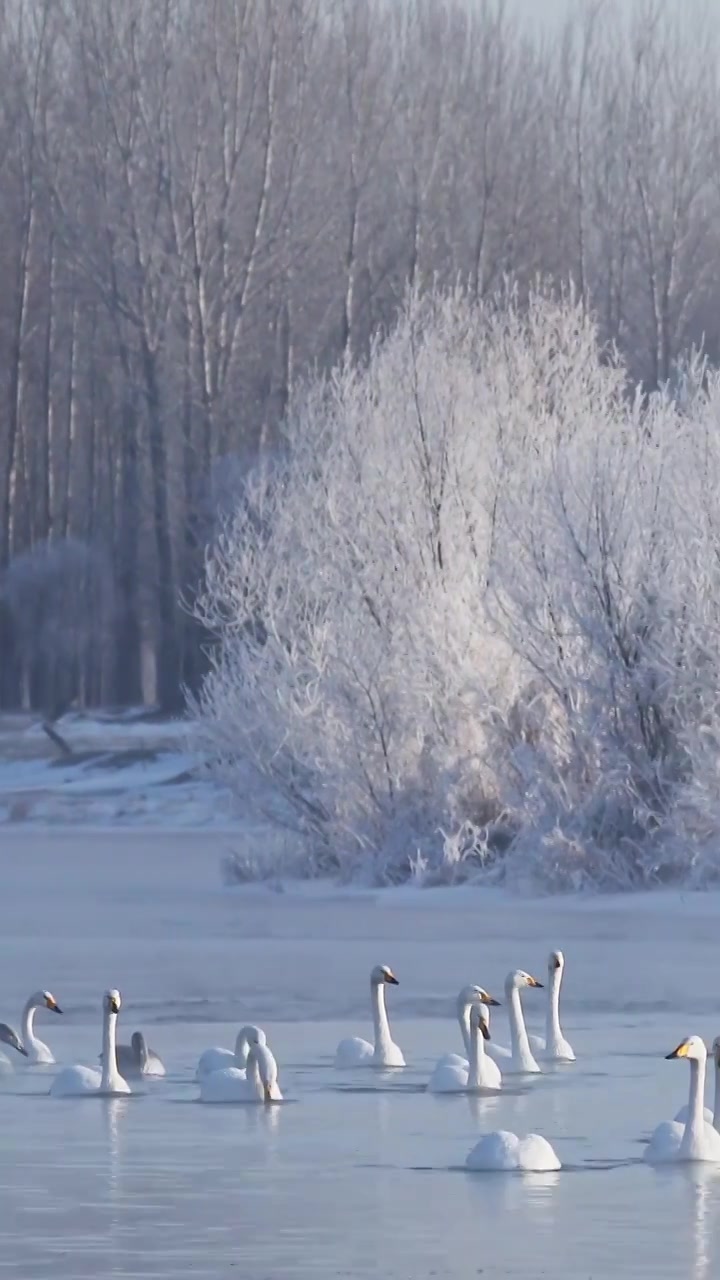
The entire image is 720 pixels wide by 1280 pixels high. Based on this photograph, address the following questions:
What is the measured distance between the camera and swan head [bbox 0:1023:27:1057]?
1365 centimetres

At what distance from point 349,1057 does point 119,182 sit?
32.0 meters

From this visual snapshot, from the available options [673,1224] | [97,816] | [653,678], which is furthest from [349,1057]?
[97,816]

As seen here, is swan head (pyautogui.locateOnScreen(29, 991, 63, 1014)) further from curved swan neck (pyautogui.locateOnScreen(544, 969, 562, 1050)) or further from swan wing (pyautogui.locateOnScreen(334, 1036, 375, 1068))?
curved swan neck (pyautogui.locateOnScreen(544, 969, 562, 1050))

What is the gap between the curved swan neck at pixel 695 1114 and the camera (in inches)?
413

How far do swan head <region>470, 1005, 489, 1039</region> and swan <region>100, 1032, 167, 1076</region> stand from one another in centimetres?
145

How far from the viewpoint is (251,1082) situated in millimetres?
12023

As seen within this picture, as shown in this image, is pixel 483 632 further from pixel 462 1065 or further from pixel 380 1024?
pixel 462 1065

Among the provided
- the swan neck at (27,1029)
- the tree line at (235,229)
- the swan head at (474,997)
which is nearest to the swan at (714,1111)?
the swan head at (474,997)

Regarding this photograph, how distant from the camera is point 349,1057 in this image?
43.2 ft

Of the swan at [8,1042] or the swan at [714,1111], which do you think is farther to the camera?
the swan at [8,1042]

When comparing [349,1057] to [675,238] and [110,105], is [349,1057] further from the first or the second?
[675,238]

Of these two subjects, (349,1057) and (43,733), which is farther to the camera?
(43,733)

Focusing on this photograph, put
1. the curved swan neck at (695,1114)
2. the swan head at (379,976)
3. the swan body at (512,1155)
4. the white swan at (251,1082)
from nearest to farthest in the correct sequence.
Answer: the swan body at (512,1155) < the curved swan neck at (695,1114) < the white swan at (251,1082) < the swan head at (379,976)

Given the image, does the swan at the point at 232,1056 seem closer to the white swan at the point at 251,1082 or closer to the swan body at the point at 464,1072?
the white swan at the point at 251,1082
